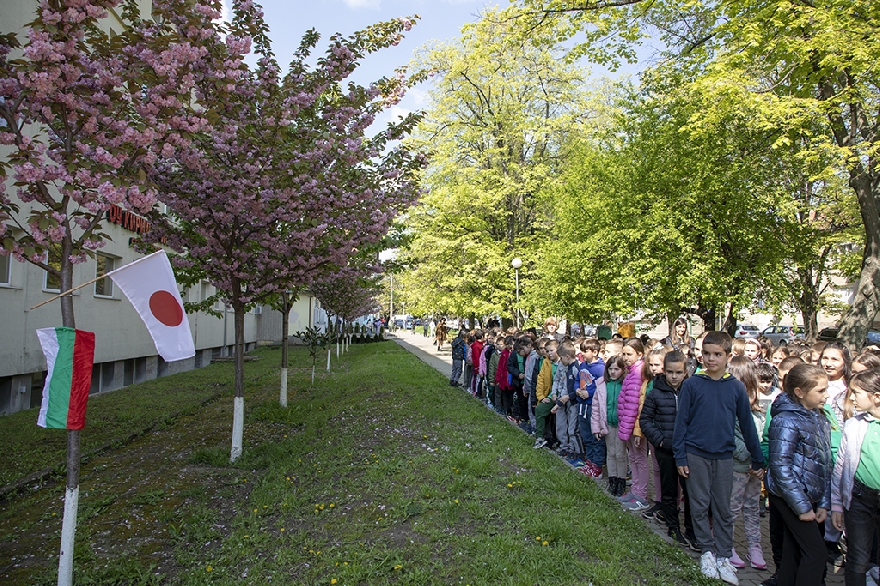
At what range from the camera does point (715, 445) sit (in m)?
4.65

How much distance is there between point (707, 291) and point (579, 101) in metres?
13.8

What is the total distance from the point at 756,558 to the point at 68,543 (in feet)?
16.6

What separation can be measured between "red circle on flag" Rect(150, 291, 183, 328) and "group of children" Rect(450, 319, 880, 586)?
3965 mm

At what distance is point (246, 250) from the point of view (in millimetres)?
7785

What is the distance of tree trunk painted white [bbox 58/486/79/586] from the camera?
397 cm

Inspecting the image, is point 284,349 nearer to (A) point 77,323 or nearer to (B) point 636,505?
(A) point 77,323

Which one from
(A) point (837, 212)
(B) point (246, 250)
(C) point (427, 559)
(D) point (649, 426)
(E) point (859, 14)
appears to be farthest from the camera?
(A) point (837, 212)

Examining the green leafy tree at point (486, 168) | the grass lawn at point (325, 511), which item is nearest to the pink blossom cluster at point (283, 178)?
the grass lawn at point (325, 511)

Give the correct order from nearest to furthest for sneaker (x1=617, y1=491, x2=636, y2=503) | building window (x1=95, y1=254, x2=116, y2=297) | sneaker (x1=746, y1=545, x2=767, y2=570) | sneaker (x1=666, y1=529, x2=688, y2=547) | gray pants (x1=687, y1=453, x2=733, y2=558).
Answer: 1. gray pants (x1=687, y1=453, x2=733, y2=558)
2. sneaker (x1=746, y1=545, x2=767, y2=570)
3. sneaker (x1=666, y1=529, x2=688, y2=547)
4. sneaker (x1=617, y1=491, x2=636, y2=503)
5. building window (x1=95, y1=254, x2=116, y2=297)

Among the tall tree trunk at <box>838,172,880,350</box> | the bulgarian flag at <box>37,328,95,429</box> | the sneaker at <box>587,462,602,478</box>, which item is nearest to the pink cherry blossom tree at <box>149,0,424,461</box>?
the bulgarian flag at <box>37,328,95,429</box>

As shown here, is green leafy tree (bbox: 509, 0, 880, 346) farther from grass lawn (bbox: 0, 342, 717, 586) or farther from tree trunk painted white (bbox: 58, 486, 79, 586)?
tree trunk painted white (bbox: 58, 486, 79, 586)

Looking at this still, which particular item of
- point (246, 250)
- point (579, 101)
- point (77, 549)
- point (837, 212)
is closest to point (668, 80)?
point (579, 101)

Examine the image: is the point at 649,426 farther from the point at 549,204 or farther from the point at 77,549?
the point at 549,204

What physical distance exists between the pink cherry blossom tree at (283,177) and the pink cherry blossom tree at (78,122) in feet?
5.70
